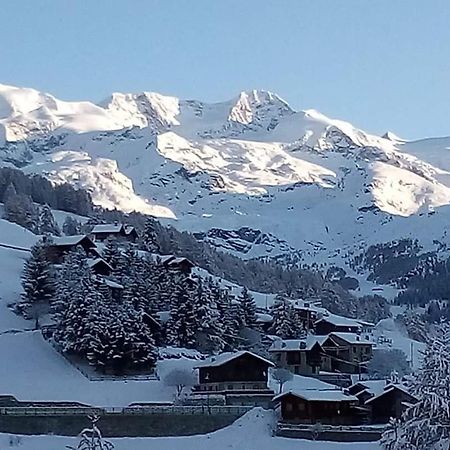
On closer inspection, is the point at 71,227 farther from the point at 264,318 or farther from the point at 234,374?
the point at 234,374

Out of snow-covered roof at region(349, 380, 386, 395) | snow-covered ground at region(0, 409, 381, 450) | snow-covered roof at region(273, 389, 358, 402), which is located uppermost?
snow-covered roof at region(349, 380, 386, 395)

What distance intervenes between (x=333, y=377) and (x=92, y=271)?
19.9m

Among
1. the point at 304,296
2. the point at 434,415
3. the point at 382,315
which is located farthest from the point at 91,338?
the point at 382,315

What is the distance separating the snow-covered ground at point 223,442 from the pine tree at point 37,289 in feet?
72.5

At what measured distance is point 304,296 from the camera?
14838 cm

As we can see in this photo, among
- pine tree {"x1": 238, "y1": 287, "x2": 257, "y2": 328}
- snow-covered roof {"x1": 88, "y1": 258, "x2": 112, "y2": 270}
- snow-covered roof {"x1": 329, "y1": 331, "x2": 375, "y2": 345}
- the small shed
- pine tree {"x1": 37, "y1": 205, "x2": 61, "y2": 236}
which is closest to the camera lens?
snow-covered roof {"x1": 88, "y1": 258, "x2": 112, "y2": 270}

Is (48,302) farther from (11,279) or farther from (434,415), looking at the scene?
(434,415)

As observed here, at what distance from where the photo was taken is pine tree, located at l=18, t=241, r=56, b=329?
73500 mm

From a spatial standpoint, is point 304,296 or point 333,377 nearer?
point 333,377

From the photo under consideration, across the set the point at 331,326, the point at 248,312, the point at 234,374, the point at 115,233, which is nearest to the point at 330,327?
the point at 331,326

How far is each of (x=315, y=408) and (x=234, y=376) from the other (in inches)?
436

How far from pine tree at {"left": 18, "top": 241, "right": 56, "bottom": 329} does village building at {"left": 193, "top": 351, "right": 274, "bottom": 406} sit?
555 inches

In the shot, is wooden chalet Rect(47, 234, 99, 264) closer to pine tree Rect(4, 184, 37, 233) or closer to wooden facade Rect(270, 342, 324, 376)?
wooden facade Rect(270, 342, 324, 376)

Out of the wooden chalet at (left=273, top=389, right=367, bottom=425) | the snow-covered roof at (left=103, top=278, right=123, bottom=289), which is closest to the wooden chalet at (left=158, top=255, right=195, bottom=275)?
the snow-covered roof at (left=103, top=278, right=123, bottom=289)
